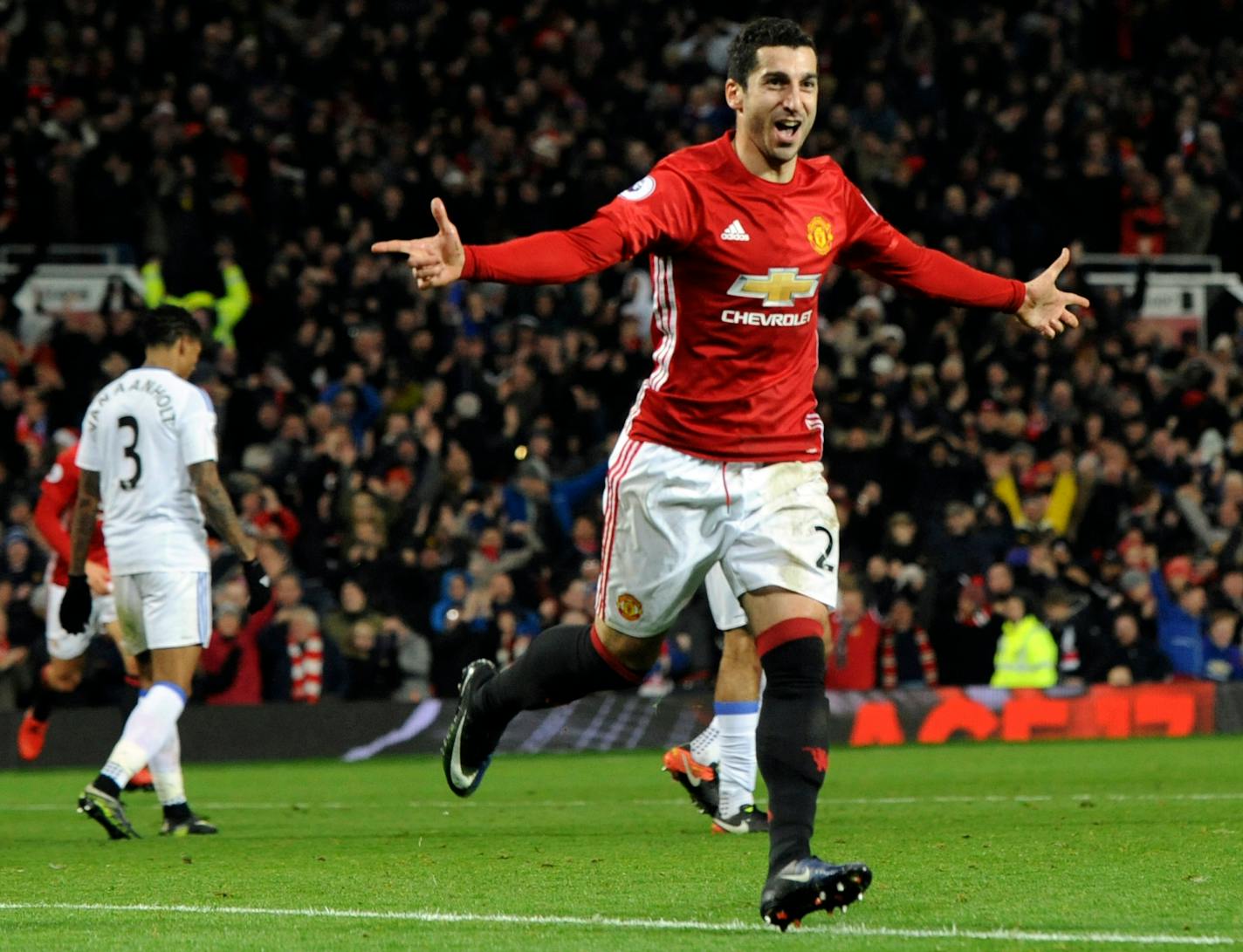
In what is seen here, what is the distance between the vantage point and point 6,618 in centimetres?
1584

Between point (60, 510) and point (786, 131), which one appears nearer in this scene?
point (786, 131)

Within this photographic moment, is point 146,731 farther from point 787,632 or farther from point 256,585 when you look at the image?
point 787,632

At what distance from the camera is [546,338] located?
19.5 metres

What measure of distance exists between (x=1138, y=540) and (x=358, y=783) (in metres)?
8.40

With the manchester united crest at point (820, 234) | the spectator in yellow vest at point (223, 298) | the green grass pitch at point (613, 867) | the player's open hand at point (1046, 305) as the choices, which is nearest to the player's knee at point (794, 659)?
the green grass pitch at point (613, 867)

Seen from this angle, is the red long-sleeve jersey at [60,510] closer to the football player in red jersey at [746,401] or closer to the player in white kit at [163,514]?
the player in white kit at [163,514]

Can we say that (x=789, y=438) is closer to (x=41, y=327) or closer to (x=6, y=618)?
(x=6, y=618)

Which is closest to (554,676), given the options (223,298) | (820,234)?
(820,234)

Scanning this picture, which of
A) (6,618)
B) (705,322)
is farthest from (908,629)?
(705,322)

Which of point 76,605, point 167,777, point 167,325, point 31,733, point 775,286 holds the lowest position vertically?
point 31,733

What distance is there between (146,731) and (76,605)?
2.78ft

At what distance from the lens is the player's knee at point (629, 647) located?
6.80 m

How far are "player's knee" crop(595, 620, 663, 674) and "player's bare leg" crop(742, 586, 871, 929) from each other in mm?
486

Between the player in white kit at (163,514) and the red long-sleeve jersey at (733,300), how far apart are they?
3459 millimetres
